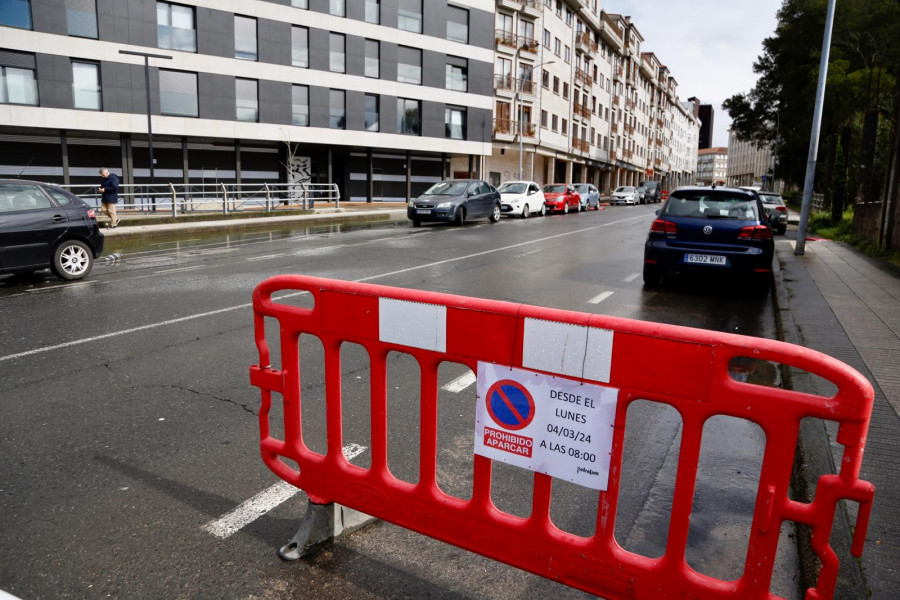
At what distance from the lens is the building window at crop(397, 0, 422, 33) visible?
38.6m

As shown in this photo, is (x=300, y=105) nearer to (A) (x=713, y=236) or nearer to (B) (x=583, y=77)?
(A) (x=713, y=236)

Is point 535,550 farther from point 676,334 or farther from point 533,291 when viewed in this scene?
point 533,291

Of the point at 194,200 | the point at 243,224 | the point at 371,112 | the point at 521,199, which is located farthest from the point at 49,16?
the point at 521,199

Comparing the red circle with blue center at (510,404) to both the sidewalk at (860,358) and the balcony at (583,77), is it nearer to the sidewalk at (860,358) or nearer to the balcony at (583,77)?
the sidewalk at (860,358)

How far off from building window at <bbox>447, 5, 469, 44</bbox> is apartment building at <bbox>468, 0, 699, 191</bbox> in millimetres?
3787

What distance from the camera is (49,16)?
27.8 meters

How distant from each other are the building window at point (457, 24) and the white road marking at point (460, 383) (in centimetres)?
3943

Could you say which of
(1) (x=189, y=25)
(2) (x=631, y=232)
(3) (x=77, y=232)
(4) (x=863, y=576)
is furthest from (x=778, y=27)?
(4) (x=863, y=576)

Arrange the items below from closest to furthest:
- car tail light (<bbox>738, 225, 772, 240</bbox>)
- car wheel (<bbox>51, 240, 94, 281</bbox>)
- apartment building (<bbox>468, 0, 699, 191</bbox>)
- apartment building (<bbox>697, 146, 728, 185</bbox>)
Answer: car tail light (<bbox>738, 225, 772, 240</bbox>) → car wheel (<bbox>51, 240, 94, 281</bbox>) → apartment building (<bbox>468, 0, 699, 191</bbox>) → apartment building (<bbox>697, 146, 728, 185</bbox>)

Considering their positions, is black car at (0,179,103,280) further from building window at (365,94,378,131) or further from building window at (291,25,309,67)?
building window at (365,94,378,131)

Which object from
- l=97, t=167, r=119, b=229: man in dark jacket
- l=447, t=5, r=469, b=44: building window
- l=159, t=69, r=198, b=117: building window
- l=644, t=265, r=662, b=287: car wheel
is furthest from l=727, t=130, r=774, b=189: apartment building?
l=644, t=265, r=662, b=287: car wheel

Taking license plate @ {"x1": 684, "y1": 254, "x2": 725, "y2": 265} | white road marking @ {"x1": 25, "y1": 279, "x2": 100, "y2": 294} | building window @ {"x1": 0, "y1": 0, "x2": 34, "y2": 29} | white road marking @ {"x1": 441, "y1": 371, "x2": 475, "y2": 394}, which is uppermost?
building window @ {"x1": 0, "y1": 0, "x2": 34, "y2": 29}

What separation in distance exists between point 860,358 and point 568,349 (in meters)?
4.67

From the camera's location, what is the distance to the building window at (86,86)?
2880 centimetres
